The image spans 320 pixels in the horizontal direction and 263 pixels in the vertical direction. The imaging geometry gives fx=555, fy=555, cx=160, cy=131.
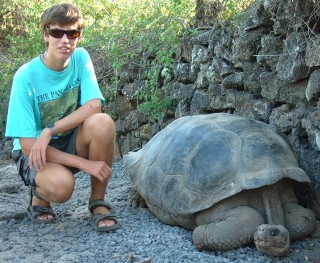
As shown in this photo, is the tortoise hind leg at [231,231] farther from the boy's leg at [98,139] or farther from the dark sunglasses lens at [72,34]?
the dark sunglasses lens at [72,34]

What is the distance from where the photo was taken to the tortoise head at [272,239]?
259cm

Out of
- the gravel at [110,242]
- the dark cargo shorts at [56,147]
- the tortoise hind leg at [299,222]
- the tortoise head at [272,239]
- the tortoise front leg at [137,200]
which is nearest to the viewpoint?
the tortoise head at [272,239]

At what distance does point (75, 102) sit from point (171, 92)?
5.96 feet

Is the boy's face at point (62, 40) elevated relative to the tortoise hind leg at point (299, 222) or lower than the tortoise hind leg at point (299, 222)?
elevated

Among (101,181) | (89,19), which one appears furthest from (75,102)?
(89,19)

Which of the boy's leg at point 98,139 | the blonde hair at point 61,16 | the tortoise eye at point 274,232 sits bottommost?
the tortoise eye at point 274,232

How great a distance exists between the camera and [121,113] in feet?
19.6

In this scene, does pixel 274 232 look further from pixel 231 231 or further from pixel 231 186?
pixel 231 186

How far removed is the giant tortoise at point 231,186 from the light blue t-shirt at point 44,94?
0.65 meters

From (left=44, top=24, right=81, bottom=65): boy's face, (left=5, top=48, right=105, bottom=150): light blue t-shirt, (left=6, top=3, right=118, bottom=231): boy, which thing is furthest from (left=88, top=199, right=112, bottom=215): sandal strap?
(left=44, top=24, right=81, bottom=65): boy's face

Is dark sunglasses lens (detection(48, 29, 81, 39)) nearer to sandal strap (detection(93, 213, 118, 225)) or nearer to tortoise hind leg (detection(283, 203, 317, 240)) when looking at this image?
sandal strap (detection(93, 213, 118, 225))

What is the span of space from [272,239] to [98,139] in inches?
47.4

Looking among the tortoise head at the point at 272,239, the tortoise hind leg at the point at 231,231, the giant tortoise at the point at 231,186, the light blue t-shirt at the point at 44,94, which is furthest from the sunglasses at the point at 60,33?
the tortoise head at the point at 272,239

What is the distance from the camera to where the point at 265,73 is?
3.63 meters
